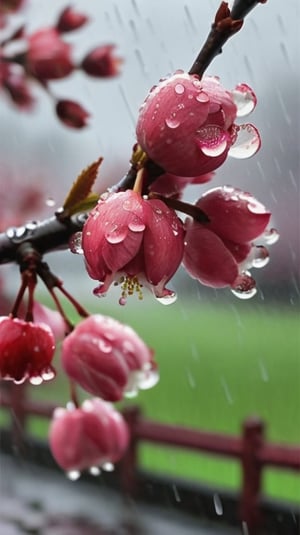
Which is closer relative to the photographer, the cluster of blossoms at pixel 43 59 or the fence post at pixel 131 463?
the cluster of blossoms at pixel 43 59

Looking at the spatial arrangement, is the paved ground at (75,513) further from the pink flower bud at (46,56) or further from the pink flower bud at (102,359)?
the pink flower bud at (102,359)

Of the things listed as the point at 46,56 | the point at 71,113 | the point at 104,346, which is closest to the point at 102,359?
the point at 104,346

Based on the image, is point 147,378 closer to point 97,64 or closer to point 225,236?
point 225,236

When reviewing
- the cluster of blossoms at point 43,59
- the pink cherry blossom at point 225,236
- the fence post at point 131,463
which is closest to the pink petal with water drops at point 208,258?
the pink cherry blossom at point 225,236

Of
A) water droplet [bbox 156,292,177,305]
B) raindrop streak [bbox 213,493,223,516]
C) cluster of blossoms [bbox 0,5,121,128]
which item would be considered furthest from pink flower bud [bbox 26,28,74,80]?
raindrop streak [bbox 213,493,223,516]

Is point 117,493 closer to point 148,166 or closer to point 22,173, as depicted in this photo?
point 22,173

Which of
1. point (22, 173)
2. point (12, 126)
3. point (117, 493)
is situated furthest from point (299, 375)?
point (22, 173)
